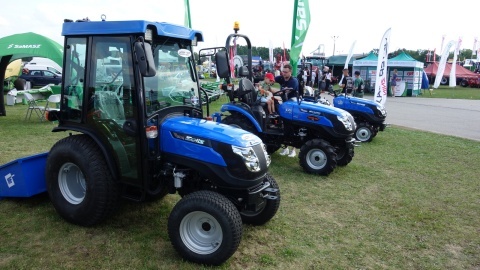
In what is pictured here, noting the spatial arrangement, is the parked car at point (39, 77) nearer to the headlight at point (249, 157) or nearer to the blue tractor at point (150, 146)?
the blue tractor at point (150, 146)

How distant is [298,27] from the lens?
10039 millimetres

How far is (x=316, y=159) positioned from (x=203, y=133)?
129 inches

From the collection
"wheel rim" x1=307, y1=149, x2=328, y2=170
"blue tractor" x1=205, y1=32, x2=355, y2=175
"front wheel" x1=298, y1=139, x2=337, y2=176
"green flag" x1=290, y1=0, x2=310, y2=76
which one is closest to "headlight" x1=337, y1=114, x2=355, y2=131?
"blue tractor" x1=205, y1=32, x2=355, y2=175

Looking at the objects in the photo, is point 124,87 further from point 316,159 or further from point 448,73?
point 448,73

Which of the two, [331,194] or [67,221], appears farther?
[331,194]

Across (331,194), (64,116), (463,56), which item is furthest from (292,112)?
(463,56)

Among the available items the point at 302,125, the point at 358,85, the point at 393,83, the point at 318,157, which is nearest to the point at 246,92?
the point at 302,125

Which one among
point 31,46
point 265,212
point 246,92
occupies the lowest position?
point 265,212

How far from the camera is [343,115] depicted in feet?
20.5

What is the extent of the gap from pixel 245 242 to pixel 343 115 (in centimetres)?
338

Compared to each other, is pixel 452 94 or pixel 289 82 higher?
pixel 289 82

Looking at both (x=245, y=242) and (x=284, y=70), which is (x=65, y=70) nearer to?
(x=245, y=242)

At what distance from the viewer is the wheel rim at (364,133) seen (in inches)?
352

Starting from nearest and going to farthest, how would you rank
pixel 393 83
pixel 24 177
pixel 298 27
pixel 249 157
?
1. pixel 249 157
2. pixel 24 177
3. pixel 298 27
4. pixel 393 83
